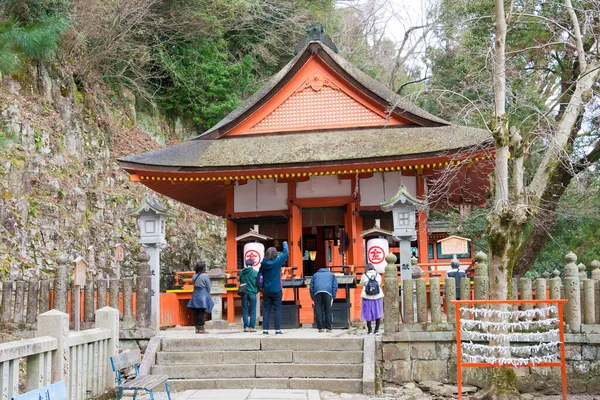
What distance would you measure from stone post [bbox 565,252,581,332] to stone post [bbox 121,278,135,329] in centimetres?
721

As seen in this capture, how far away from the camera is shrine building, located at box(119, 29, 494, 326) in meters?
16.0

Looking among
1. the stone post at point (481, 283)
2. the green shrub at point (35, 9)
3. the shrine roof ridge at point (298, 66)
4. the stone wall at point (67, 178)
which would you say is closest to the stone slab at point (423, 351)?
the stone post at point (481, 283)

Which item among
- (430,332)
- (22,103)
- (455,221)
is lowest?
(430,332)

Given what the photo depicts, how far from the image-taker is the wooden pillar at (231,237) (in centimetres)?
1739

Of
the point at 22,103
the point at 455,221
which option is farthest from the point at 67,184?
the point at 455,221

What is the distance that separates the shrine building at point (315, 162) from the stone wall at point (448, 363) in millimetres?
5176

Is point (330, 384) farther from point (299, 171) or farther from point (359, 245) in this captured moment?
point (359, 245)

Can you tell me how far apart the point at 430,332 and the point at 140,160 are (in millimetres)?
9476

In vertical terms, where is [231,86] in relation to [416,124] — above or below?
above

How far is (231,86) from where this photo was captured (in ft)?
92.5

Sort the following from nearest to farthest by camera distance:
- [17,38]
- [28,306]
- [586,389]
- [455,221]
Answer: [17,38] < [586,389] < [28,306] < [455,221]

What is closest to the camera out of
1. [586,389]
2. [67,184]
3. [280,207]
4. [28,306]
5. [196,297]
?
[586,389]

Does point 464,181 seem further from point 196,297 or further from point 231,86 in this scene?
point 231,86

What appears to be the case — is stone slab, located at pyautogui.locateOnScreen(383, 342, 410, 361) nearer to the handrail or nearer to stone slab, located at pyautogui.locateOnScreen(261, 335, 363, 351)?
stone slab, located at pyautogui.locateOnScreen(261, 335, 363, 351)
